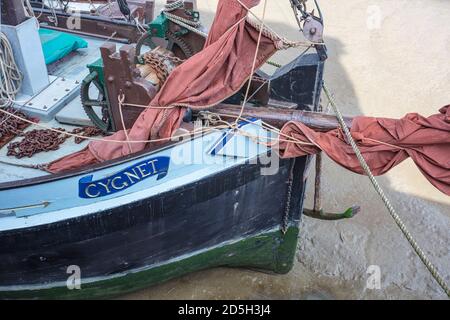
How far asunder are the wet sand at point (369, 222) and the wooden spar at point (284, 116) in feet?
6.34

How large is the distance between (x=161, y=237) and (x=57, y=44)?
246cm

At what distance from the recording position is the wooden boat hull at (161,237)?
3.68m

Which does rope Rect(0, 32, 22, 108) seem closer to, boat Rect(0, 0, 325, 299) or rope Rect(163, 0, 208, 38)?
boat Rect(0, 0, 325, 299)

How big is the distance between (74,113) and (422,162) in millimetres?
2830

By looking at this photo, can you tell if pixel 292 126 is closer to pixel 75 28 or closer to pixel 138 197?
pixel 138 197

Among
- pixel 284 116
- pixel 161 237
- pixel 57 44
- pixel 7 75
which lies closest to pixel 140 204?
pixel 161 237

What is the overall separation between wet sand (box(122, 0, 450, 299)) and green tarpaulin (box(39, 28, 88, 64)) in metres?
2.49

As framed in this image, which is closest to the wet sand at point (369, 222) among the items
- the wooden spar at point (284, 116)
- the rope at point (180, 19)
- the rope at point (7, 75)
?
the wooden spar at point (284, 116)

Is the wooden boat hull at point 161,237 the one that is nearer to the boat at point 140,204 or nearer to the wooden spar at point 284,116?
the boat at point 140,204

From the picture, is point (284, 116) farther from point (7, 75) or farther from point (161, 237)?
point (7, 75)

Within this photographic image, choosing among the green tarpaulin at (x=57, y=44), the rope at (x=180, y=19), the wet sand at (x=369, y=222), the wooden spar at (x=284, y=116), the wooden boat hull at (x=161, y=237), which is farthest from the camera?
the green tarpaulin at (x=57, y=44)

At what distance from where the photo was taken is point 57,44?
5121mm

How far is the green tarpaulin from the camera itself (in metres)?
4.99
